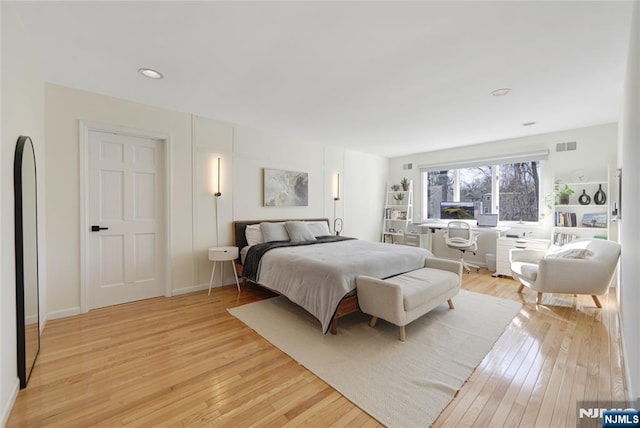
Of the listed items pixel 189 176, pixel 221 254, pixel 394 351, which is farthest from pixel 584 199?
pixel 189 176

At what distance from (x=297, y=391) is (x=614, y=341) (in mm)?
2781

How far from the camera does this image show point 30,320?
1.98 metres

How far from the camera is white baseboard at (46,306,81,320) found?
2.83 metres

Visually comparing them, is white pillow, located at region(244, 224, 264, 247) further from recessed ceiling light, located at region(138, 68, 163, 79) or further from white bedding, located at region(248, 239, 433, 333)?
recessed ceiling light, located at region(138, 68, 163, 79)

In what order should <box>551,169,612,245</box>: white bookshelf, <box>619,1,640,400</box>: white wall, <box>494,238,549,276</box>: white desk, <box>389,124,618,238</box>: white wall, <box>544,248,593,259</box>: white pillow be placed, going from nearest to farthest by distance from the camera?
<box>619,1,640,400</box>: white wall
<box>544,248,593,259</box>: white pillow
<box>551,169,612,245</box>: white bookshelf
<box>389,124,618,238</box>: white wall
<box>494,238,549,276</box>: white desk

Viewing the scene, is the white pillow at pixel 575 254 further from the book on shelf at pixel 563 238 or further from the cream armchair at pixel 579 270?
the book on shelf at pixel 563 238

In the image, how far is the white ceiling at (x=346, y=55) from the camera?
177 cm

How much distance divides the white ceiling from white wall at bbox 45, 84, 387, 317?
9.6 inches

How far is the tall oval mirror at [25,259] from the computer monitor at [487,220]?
6.11 meters

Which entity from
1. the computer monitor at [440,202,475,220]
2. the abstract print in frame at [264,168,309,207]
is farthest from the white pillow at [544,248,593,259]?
the abstract print in frame at [264,168,309,207]

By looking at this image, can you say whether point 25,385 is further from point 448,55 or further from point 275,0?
point 448,55

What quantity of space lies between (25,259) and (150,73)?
183 centimetres

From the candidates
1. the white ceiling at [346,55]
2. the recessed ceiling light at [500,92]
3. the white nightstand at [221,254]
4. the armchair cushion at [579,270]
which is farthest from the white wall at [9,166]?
the armchair cushion at [579,270]

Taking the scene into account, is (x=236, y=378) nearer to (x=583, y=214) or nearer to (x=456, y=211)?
(x=583, y=214)
